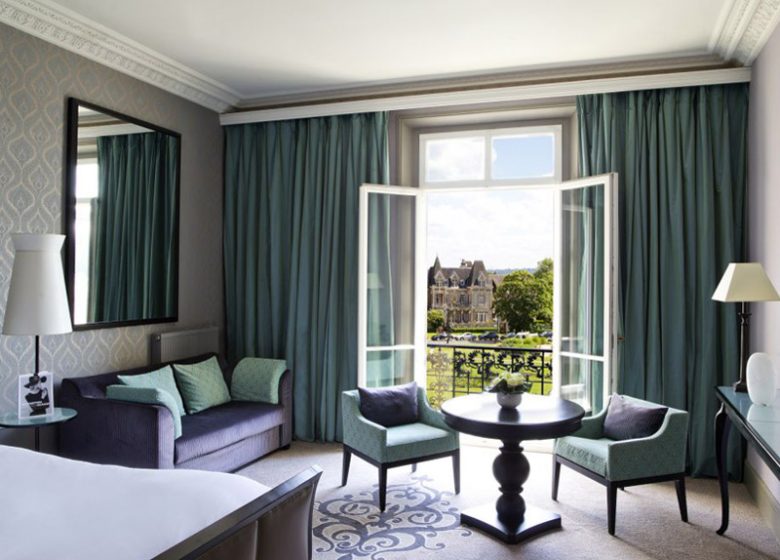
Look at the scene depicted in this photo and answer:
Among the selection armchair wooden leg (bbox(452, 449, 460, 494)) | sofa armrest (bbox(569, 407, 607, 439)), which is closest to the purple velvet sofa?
armchair wooden leg (bbox(452, 449, 460, 494))

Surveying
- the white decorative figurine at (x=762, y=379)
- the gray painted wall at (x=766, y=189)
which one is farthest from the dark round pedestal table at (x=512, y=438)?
the gray painted wall at (x=766, y=189)

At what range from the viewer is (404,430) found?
3963 mm

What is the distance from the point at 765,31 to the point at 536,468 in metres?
3.14

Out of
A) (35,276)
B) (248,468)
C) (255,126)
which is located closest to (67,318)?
(35,276)

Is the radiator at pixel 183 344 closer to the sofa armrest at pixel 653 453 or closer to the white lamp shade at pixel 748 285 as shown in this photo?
the sofa armrest at pixel 653 453

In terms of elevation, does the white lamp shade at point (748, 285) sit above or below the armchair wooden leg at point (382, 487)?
above

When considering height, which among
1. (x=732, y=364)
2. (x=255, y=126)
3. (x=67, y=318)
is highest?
(x=255, y=126)

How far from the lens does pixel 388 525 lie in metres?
3.48

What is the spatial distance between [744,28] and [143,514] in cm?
401

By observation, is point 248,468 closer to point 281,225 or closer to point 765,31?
point 281,225

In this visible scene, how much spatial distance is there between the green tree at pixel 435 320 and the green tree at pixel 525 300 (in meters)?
0.67

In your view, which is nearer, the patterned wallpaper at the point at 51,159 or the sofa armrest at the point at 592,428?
the patterned wallpaper at the point at 51,159

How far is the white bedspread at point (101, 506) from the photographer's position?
1708 mm

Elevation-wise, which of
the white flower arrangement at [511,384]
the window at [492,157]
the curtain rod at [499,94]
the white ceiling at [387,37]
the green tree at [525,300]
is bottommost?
the white flower arrangement at [511,384]
